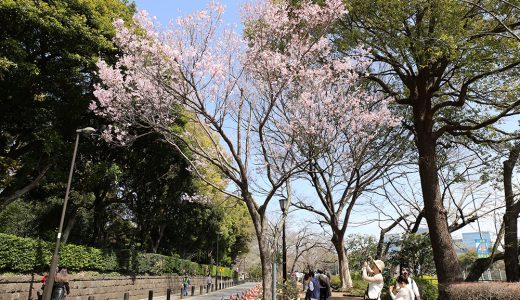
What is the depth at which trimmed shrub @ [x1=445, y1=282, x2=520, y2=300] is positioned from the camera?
26.2 feet

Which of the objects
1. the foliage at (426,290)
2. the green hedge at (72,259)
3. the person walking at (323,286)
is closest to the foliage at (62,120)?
the green hedge at (72,259)

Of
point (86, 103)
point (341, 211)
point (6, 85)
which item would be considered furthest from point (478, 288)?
point (6, 85)

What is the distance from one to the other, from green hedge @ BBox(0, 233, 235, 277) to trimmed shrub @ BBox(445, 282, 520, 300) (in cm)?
1399

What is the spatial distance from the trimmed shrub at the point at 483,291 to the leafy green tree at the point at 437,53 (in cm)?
178

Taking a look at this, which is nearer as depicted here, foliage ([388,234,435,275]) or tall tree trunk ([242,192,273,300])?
tall tree trunk ([242,192,273,300])

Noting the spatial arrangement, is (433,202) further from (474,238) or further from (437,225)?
(474,238)

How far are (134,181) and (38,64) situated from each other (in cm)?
996

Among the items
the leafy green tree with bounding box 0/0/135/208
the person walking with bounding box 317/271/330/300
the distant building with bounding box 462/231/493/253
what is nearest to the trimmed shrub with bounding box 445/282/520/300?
the person walking with bounding box 317/271/330/300

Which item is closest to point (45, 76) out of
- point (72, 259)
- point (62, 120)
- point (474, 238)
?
point (62, 120)

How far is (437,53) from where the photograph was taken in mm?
9844

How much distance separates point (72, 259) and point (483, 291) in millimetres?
15106

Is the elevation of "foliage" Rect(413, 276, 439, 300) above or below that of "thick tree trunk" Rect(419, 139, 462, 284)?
below

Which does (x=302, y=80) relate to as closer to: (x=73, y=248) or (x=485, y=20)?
(x=485, y=20)

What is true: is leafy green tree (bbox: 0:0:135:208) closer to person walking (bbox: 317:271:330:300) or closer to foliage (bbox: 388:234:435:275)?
person walking (bbox: 317:271:330:300)
